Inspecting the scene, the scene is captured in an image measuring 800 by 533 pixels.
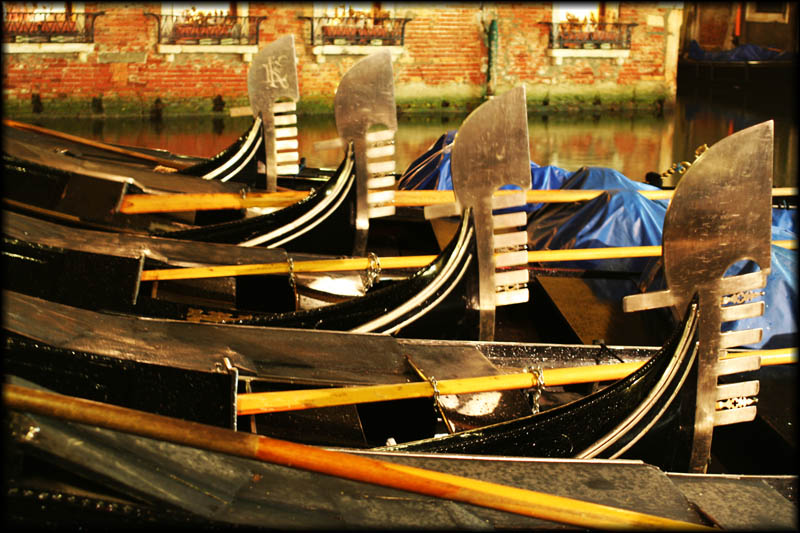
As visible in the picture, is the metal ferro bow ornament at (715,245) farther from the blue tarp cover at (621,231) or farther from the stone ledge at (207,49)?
the stone ledge at (207,49)

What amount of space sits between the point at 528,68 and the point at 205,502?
841 centimetres

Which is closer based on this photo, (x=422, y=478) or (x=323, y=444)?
(x=422, y=478)

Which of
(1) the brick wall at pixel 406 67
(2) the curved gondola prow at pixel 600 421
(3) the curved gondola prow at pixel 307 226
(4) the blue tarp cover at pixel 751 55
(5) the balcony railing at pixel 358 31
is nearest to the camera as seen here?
(2) the curved gondola prow at pixel 600 421

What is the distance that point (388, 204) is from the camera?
8.99 feet

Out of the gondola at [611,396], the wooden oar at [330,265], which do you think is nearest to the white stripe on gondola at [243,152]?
the wooden oar at [330,265]

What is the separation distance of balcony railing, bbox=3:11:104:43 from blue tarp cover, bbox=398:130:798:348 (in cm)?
557

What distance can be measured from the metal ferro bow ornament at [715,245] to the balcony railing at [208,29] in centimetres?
724

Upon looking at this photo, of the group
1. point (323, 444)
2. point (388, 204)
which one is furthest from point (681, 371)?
point (388, 204)

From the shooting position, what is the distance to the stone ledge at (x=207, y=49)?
7949 mm

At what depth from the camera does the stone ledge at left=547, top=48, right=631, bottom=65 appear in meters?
8.77

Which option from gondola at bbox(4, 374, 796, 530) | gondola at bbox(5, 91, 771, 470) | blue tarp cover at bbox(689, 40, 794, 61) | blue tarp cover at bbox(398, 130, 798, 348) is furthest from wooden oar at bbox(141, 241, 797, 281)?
blue tarp cover at bbox(689, 40, 794, 61)

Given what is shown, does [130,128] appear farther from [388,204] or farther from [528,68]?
[388,204]

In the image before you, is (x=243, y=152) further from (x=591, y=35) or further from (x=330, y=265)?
(x=591, y=35)

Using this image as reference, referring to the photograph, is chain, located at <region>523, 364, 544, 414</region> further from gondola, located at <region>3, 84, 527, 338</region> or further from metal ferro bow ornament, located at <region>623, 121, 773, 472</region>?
gondola, located at <region>3, 84, 527, 338</region>
